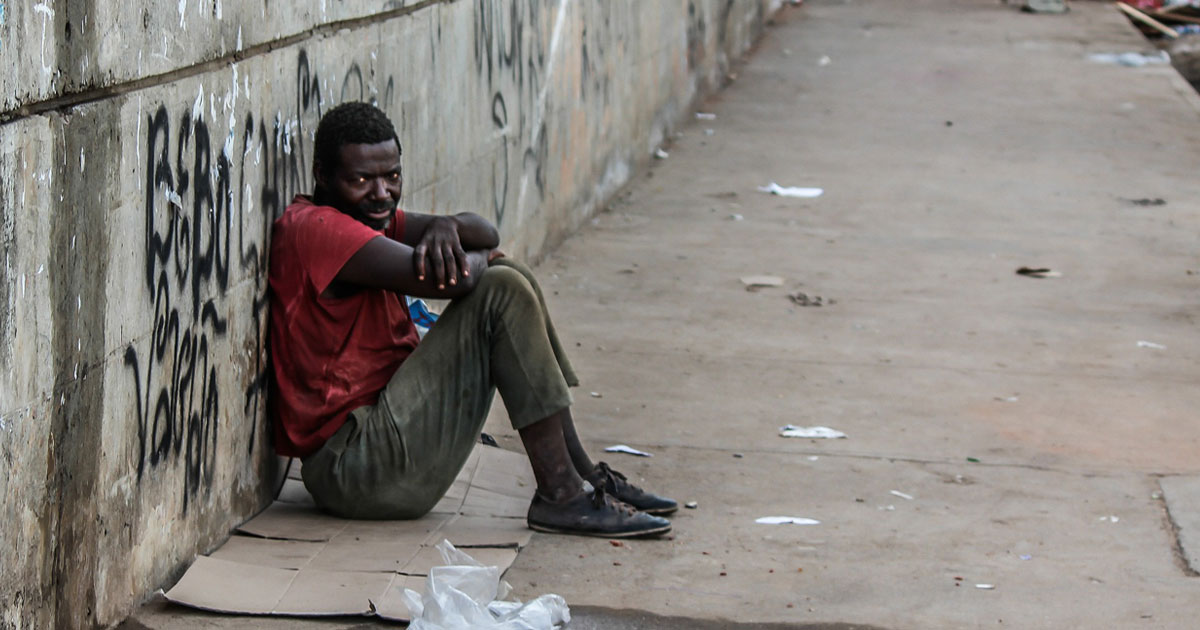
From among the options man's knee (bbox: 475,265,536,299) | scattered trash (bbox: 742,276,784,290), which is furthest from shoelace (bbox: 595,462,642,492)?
scattered trash (bbox: 742,276,784,290)

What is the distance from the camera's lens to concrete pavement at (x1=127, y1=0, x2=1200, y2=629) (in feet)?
12.0

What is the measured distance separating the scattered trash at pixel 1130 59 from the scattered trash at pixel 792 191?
21.7 ft

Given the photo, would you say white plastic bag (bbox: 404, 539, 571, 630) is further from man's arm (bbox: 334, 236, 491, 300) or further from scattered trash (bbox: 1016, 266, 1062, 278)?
scattered trash (bbox: 1016, 266, 1062, 278)

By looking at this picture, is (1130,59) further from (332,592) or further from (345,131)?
(332,592)

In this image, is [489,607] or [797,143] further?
[797,143]

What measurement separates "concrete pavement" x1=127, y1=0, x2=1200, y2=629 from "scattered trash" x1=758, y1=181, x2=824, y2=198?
15cm

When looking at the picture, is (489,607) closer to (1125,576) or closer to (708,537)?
(708,537)

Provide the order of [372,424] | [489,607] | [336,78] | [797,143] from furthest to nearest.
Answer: [797,143], [336,78], [372,424], [489,607]

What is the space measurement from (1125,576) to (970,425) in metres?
1.38

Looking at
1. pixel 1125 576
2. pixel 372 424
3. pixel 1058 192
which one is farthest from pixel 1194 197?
pixel 372 424

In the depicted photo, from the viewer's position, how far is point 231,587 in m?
3.31

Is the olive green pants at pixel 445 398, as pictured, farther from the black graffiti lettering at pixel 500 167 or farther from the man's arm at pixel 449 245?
the black graffiti lettering at pixel 500 167

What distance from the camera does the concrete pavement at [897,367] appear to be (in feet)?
12.0

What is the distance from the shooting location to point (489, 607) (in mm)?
3252
